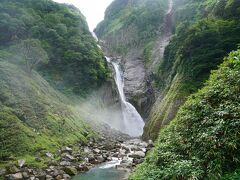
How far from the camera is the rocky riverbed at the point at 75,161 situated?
2139cm

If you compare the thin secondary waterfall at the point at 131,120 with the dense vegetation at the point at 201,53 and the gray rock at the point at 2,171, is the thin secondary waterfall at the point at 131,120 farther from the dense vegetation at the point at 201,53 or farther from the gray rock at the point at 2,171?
the gray rock at the point at 2,171

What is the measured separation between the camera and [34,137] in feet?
89.7

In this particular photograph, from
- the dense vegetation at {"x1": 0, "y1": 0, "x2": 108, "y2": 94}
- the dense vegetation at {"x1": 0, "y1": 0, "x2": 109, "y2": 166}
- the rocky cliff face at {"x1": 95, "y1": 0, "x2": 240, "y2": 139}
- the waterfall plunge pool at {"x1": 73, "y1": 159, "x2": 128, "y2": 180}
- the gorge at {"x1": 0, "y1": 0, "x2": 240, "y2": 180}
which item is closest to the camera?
the gorge at {"x1": 0, "y1": 0, "x2": 240, "y2": 180}

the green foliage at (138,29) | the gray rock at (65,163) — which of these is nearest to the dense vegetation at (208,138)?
the gray rock at (65,163)

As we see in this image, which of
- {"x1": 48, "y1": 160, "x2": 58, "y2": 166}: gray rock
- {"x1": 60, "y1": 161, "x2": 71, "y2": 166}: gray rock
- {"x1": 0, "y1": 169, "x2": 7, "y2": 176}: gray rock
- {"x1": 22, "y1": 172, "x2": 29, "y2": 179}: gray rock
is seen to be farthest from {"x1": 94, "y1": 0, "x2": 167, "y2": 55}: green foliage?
{"x1": 0, "y1": 169, "x2": 7, "y2": 176}: gray rock

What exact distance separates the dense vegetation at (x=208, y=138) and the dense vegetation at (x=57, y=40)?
123ft

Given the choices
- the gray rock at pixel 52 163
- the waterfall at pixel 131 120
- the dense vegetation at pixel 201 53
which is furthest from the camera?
the waterfall at pixel 131 120

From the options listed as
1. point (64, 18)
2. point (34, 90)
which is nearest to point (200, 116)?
point (34, 90)

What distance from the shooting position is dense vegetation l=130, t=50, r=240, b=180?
1146 centimetres

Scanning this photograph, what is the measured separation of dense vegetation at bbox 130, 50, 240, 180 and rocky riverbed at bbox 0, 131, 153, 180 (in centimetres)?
909

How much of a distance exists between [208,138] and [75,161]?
17.1m

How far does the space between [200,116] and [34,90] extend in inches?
1053

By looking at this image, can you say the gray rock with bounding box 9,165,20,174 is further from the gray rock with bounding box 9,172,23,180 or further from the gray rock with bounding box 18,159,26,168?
the gray rock with bounding box 18,159,26,168

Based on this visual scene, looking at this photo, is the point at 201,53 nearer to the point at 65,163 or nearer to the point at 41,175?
the point at 65,163
